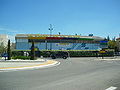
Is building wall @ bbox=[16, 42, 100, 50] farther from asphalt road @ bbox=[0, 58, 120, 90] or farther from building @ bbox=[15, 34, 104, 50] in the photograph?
asphalt road @ bbox=[0, 58, 120, 90]

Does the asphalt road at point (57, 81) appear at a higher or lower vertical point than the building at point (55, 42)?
lower

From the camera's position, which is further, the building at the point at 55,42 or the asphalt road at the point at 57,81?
the building at the point at 55,42

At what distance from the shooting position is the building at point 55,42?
65.9 metres

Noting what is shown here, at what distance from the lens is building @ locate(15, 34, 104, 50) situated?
6588cm

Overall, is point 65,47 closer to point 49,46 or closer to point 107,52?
point 49,46

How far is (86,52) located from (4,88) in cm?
4537

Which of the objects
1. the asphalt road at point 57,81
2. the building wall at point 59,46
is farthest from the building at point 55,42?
the asphalt road at point 57,81

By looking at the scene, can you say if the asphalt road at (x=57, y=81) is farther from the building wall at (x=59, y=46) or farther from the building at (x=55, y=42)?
the building wall at (x=59, y=46)

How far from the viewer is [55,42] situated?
67500 millimetres

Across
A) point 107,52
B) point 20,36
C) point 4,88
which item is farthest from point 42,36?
point 4,88

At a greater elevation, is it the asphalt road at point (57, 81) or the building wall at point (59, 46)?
the building wall at point (59, 46)

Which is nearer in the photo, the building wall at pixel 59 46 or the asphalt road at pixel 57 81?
the asphalt road at pixel 57 81

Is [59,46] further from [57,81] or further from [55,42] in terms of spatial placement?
[57,81]

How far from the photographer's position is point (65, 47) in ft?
222
